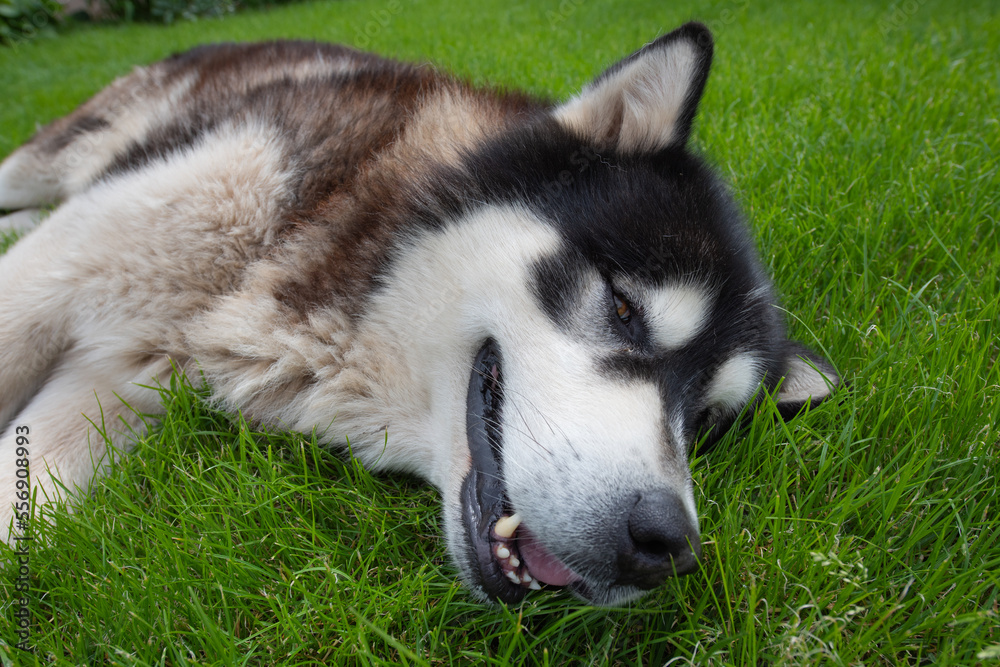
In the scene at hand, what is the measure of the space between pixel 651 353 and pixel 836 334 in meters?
1.03

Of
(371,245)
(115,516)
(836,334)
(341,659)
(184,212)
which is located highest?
(184,212)

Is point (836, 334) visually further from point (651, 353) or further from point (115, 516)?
point (115, 516)

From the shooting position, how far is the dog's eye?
1.92m

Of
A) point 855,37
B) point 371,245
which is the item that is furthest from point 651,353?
point 855,37

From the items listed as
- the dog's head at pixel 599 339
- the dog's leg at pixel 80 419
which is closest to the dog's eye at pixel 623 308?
the dog's head at pixel 599 339

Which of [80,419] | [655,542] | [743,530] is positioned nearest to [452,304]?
[655,542]

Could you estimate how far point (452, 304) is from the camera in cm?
201

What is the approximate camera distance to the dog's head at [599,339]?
5.17 feet

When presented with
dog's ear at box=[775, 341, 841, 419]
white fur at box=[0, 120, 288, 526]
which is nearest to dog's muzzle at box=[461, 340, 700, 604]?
dog's ear at box=[775, 341, 841, 419]

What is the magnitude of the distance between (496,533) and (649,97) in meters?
1.47

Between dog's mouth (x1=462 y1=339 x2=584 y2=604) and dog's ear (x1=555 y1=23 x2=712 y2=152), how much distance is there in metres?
0.92

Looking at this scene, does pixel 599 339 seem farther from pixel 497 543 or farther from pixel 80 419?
pixel 80 419

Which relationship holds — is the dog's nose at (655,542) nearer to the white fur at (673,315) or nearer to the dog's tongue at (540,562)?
the dog's tongue at (540,562)

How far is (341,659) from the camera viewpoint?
1.46m
